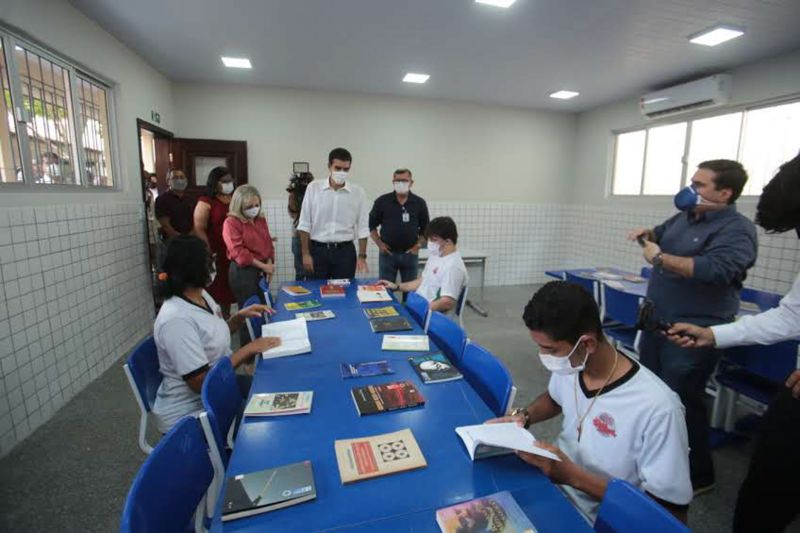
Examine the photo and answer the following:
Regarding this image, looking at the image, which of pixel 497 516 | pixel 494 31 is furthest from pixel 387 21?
pixel 497 516

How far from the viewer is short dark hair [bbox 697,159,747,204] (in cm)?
173

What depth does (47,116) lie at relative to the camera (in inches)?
106

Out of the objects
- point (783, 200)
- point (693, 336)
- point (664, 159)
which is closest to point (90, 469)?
point (693, 336)

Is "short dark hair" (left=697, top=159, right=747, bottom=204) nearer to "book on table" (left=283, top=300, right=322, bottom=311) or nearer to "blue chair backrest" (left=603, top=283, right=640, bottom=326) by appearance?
"blue chair backrest" (left=603, top=283, right=640, bottom=326)

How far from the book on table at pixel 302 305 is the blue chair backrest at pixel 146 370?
799 millimetres

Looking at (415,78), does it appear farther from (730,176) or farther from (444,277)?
(730,176)

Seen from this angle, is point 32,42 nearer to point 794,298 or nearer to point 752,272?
point 794,298

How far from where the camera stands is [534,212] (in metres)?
6.34

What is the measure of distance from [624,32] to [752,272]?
103 inches

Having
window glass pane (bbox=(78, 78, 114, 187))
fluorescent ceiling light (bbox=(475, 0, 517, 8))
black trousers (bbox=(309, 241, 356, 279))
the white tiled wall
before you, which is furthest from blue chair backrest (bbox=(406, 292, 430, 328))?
window glass pane (bbox=(78, 78, 114, 187))

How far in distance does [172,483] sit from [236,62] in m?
4.23

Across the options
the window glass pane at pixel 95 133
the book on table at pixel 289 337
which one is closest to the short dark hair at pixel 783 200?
the book on table at pixel 289 337

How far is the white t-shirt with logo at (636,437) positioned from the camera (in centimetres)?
95

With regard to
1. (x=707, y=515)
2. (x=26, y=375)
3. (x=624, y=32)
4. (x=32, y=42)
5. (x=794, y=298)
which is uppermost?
(x=624, y=32)
